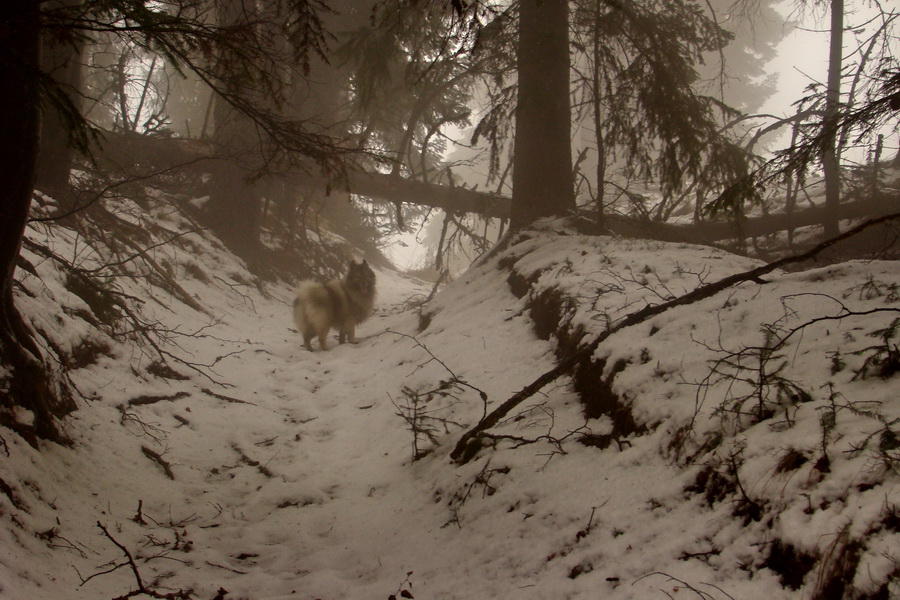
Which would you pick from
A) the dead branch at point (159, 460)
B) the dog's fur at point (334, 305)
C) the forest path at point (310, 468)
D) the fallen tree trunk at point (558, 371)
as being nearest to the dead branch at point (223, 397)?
the forest path at point (310, 468)

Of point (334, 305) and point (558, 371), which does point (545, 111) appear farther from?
point (558, 371)

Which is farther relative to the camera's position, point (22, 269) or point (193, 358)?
point (193, 358)

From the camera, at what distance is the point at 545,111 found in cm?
768

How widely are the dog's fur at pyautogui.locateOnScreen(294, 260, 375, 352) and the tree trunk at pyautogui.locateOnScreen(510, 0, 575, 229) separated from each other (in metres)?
2.91

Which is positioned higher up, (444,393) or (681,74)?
(681,74)

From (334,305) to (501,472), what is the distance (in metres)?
5.60

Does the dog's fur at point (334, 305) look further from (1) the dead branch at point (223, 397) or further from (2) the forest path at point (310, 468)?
(1) the dead branch at point (223, 397)

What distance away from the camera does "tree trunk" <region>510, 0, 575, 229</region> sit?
301 inches

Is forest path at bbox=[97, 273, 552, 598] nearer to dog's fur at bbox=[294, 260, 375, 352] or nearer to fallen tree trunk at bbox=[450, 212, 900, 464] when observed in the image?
fallen tree trunk at bbox=[450, 212, 900, 464]

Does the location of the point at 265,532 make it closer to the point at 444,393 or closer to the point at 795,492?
the point at 444,393

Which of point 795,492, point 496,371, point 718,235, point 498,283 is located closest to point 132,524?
point 496,371

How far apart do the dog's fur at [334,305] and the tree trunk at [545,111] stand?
9.54 ft

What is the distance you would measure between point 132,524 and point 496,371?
2.80 meters

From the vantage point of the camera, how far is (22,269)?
4.07 meters
